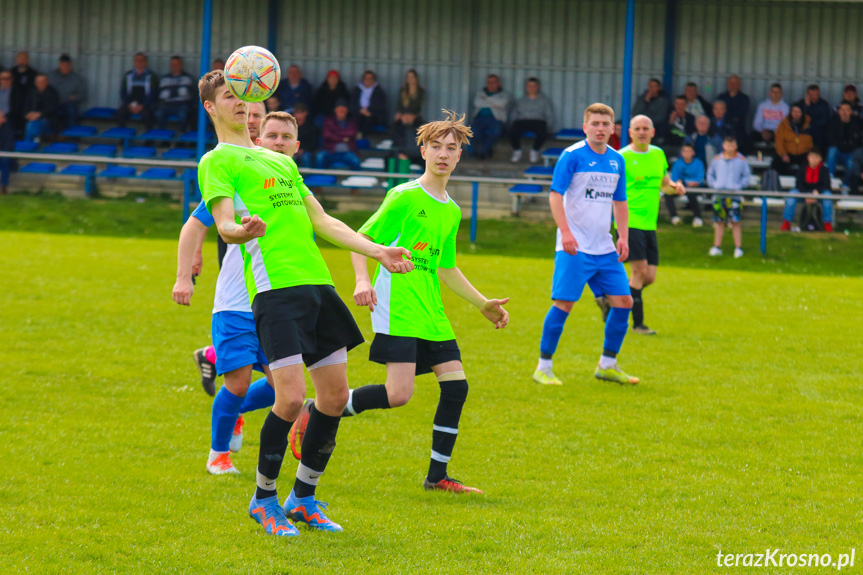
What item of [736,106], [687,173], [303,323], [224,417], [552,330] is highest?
[736,106]

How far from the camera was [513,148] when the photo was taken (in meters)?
20.9

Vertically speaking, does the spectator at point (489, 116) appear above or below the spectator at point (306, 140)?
above

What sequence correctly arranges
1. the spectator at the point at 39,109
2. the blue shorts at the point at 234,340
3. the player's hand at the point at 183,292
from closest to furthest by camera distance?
the player's hand at the point at 183,292
the blue shorts at the point at 234,340
the spectator at the point at 39,109

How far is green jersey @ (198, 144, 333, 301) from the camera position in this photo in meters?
4.10

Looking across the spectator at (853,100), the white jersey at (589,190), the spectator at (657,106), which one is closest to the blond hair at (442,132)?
the white jersey at (589,190)

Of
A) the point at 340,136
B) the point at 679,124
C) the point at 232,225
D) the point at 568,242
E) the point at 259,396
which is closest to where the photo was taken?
the point at 232,225

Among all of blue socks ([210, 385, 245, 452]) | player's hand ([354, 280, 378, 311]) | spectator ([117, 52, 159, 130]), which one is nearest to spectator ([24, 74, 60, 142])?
spectator ([117, 52, 159, 130])

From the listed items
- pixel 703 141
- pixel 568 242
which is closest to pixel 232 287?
pixel 568 242

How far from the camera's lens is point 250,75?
420cm

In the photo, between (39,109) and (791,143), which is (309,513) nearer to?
(791,143)

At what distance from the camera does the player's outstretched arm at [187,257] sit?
4.64 meters

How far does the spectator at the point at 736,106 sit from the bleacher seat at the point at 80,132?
13.9 meters

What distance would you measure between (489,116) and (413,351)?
1650cm

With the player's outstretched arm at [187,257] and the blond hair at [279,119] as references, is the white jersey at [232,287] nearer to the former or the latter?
the player's outstretched arm at [187,257]
